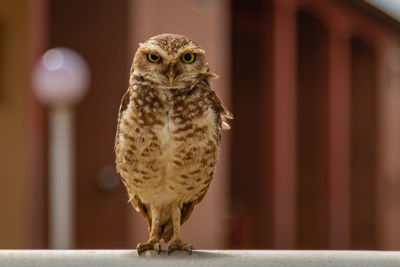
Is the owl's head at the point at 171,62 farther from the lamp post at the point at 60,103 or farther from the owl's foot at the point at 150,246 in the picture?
the lamp post at the point at 60,103

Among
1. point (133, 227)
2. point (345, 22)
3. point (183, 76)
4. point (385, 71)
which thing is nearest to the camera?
point (183, 76)

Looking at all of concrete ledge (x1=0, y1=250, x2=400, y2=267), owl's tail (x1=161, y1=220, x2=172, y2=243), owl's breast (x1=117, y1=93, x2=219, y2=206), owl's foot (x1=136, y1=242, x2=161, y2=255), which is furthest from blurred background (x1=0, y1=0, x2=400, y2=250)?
concrete ledge (x1=0, y1=250, x2=400, y2=267)

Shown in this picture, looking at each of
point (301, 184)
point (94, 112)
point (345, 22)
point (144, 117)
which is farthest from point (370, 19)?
point (144, 117)

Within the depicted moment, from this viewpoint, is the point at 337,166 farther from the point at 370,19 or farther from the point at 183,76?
the point at 183,76

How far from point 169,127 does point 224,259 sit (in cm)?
58

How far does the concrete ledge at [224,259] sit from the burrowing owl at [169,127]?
0.31 m

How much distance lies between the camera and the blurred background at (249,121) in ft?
37.0

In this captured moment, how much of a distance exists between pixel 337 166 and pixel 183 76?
21291 millimetres

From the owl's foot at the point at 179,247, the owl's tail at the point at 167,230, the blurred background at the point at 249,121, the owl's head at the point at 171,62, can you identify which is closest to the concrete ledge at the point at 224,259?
the owl's foot at the point at 179,247

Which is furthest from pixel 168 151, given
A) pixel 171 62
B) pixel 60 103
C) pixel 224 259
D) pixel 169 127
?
pixel 60 103

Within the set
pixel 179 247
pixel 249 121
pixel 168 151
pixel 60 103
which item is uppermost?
pixel 249 121

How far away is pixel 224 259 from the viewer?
6.69 feet

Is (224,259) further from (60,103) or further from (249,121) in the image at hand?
(249,121)

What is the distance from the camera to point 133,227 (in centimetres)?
1208
